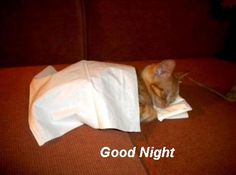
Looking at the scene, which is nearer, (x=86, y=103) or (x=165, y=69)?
(x=86, y=103)

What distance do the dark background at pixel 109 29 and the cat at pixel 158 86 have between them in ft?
1.84

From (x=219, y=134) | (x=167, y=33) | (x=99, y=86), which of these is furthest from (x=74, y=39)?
(x=219, y=134)

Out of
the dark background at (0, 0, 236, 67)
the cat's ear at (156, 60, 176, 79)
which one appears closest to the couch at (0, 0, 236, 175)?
the dark background at (0, 0, 236, 67)

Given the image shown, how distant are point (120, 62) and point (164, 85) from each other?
0.55 meters

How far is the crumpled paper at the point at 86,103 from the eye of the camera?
0.87m

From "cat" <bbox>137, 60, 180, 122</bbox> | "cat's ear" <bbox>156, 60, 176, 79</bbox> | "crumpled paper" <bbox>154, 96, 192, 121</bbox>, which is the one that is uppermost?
"cat's ear" <bbox>156, 60, 176, 79</bbox>

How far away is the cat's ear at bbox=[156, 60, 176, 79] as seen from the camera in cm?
104

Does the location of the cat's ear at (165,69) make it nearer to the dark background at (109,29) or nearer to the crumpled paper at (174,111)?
the crumpled paper at (174,111)

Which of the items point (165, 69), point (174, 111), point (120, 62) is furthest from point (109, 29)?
point (174, 111)

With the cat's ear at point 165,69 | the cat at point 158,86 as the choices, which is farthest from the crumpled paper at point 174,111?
the cat's ear at point 165,69

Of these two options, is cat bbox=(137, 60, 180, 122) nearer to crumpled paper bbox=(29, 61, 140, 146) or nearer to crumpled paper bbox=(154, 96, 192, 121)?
crumpled paper bbox=(154, 96, 192, 121)

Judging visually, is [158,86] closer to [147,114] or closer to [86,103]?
[147,114]

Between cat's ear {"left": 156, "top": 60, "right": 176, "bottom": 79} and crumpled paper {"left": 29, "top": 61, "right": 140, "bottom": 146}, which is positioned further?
cat's ear {"left": 156, "top": 60, "right": 176, "bottom": 79}

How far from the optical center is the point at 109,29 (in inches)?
61.4
